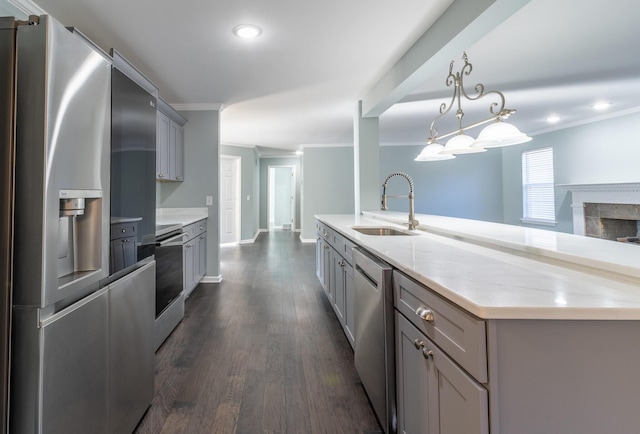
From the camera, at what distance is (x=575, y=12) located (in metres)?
2.21

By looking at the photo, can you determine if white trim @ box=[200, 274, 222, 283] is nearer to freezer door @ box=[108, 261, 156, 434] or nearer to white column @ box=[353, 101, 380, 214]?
white column @ box=[353, 101, 380, 214]

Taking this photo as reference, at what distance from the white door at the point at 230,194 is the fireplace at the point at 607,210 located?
6642mm

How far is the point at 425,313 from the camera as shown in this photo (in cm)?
108

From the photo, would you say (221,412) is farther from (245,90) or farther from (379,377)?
(245,90)

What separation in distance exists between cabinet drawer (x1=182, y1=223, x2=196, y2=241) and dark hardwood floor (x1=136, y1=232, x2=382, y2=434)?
2.32 feet

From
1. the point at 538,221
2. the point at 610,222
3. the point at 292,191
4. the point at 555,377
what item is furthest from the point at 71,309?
the point at 292,191

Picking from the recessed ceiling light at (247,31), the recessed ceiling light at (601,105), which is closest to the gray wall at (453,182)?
the recessed ceiling light at (601,105)

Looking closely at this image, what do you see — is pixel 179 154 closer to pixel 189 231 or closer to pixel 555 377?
pixel 189 231

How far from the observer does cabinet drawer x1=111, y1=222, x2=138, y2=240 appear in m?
1.29

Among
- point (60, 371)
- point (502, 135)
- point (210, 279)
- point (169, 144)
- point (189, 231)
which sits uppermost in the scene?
point (169, 144)

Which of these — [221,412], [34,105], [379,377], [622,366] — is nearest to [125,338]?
[221,412]

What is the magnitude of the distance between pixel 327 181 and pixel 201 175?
154 inches

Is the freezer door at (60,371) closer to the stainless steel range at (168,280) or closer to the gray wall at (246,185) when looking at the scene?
the stainless steel range at (168,280)

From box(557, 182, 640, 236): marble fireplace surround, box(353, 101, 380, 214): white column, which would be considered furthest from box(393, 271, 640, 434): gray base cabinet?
box(557, 182, 640, 236): marble fireplace surround
